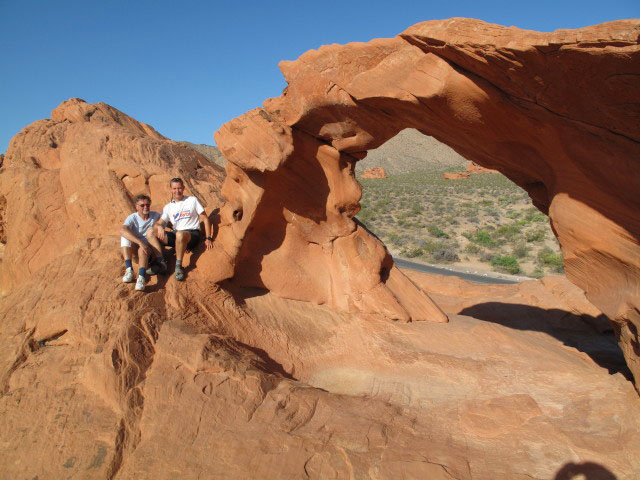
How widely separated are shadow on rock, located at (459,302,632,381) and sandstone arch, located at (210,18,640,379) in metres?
2.56

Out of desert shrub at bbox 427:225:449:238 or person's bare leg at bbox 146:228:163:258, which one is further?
desert shrub at bbox 427:225:449:238

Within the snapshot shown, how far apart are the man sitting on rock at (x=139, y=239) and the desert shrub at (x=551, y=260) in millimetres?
13853

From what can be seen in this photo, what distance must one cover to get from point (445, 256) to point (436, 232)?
10.7ft

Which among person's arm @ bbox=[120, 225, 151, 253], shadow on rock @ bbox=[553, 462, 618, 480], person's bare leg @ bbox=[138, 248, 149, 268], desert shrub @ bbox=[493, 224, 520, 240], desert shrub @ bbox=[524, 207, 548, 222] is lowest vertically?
shadow on rock @ bbox=[553, 462, 618, 480]

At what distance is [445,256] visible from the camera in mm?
17062

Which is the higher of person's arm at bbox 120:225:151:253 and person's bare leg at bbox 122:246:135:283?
person's arm at bbox 120:225:151:253

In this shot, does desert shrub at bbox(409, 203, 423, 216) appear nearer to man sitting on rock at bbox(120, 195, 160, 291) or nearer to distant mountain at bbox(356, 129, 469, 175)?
man sitting on rock at bbox(120, 195, 160, 291)

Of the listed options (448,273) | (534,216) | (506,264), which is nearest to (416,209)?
(534,216)

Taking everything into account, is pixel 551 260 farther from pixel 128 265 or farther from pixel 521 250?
pixel 128 265

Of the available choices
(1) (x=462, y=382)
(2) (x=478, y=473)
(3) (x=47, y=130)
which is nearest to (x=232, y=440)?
(2) (x=478, y=473)

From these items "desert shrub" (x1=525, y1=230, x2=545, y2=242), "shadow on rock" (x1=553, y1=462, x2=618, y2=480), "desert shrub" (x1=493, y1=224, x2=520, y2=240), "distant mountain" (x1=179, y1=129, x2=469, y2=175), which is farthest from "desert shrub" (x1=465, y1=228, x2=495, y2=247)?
"distant mountain" (x1=179, y1=129, x2=469, y2=175)

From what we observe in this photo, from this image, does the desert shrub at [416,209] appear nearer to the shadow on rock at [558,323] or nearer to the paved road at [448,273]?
the paved road at [448,273]

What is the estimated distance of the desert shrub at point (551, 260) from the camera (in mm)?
14922

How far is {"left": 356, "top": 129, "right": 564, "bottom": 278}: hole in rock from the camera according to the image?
16.6m
